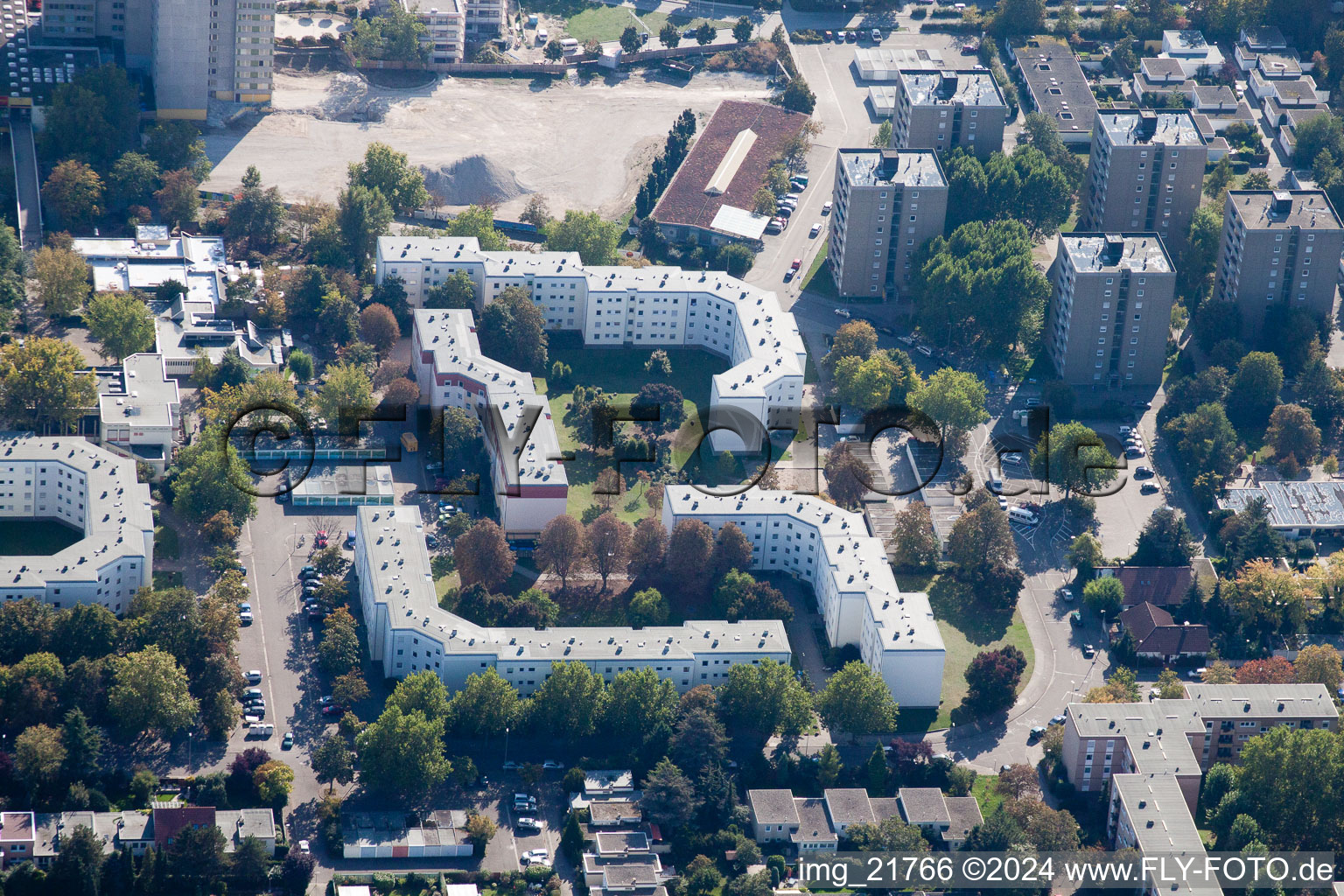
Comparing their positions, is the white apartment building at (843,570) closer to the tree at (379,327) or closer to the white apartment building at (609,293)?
the white apartment building at (609,293)

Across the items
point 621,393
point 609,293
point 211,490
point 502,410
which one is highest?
point 609,293

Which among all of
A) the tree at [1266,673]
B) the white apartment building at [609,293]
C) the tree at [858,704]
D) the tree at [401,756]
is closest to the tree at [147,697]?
the tree at [401,756]

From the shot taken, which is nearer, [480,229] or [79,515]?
[79,515]

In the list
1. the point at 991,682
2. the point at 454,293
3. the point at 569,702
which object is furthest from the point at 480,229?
the point at 991,682

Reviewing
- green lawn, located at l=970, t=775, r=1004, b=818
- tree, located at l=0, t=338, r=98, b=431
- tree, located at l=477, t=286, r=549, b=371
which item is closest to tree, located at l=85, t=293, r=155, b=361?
tree, located at l=0, t=338, r=98, b=431

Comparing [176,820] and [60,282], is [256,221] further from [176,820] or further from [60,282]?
[176,820]

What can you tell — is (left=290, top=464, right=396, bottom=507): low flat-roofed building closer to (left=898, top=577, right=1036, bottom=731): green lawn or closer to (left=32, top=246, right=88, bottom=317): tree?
(left=32, top=246, right=88, bottom=317): tree

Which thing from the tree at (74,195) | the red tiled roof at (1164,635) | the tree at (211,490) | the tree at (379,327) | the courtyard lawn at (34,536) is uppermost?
the tree at (74,195)
